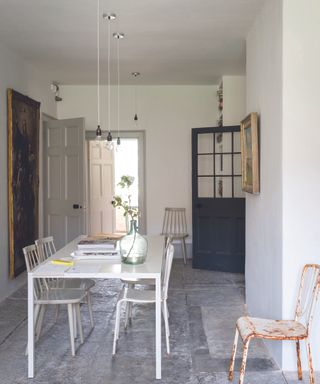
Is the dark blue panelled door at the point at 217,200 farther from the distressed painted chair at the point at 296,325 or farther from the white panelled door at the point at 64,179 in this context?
the distressed painted chair at the point at 296,325

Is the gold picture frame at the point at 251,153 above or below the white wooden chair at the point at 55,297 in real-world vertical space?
above

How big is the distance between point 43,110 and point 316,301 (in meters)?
4.75

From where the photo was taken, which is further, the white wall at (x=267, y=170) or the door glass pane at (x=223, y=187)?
the door glass pane at (x=223, y=187)

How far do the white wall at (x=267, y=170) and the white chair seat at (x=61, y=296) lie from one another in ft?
4.76

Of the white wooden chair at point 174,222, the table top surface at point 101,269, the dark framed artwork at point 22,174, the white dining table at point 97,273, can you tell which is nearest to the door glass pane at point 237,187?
the white wooden chair at point 174,222

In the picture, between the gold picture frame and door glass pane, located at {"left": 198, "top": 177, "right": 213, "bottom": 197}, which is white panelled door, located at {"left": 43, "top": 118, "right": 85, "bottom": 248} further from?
the gold picture frame

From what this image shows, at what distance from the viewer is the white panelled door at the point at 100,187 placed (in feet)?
25.2

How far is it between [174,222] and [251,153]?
3.39m

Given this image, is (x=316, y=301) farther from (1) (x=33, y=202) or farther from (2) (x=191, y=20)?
(1) (x=33, y=202)

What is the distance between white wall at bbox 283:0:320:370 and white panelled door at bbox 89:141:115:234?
198 inches

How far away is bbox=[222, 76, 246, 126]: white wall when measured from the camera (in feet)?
20.5

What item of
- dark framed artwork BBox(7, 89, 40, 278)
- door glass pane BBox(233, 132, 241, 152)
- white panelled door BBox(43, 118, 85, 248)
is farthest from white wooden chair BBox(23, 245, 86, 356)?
door glass pane BBox(233, 132, 241, 152)

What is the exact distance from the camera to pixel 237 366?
3107mm

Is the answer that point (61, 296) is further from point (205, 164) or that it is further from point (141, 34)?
point (205, 164)
